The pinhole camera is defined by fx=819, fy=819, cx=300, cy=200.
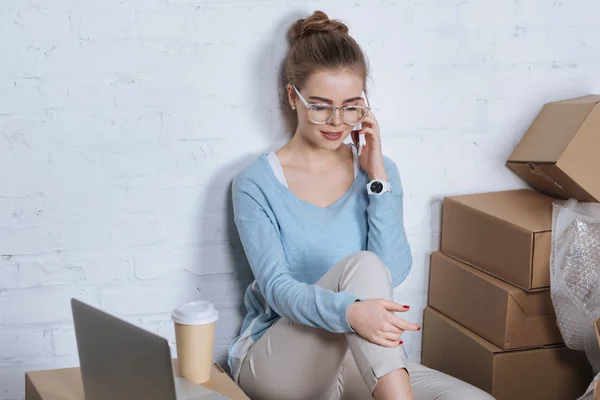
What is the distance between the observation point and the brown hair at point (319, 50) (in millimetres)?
1658

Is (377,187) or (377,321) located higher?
(377,187)

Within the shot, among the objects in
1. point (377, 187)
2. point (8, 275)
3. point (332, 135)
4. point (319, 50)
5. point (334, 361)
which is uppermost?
point (319, 50)

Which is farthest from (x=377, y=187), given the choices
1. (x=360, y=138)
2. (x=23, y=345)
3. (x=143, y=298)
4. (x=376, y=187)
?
(x=23, y=345)

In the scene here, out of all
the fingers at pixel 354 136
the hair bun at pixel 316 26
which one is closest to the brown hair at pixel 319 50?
the hair bun at pixel 316 26

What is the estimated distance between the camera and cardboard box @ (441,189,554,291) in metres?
1.74

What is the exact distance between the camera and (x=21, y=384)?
5.89 feet

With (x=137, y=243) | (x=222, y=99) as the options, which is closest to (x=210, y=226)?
(x=137, y=243)

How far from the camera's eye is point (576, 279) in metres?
1.75

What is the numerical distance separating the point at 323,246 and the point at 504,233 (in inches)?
16.0

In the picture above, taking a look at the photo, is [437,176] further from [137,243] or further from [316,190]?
[137,243]

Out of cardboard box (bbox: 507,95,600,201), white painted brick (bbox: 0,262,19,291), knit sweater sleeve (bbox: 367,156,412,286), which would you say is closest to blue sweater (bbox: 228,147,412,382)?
knit sweater sleeve (bbox: 367,156,412,286)

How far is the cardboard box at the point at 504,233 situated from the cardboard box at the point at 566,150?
2.8 inches

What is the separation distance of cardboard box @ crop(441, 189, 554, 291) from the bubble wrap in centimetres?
2

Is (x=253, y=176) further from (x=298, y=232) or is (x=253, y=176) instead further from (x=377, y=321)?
(x=377, y=321)
